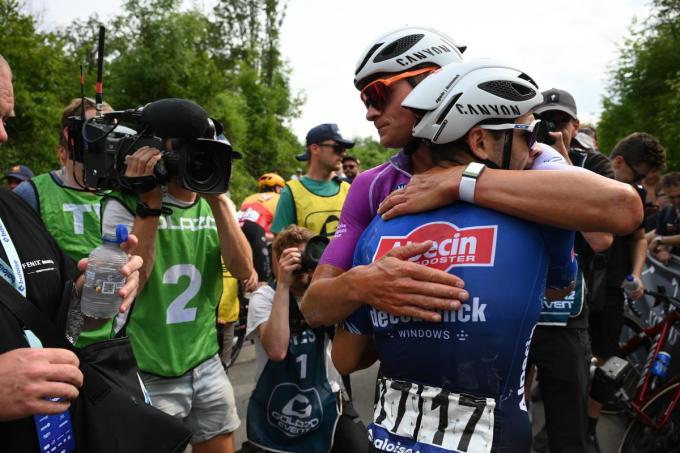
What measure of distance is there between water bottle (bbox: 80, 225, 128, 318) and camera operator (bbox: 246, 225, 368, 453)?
1.27 metres

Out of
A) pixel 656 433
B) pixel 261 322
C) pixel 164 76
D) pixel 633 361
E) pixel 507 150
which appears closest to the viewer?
pixel 507 150

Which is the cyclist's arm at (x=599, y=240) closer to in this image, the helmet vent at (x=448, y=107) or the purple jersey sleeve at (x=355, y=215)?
the purple jersey sleeve at (x=355, y=215)

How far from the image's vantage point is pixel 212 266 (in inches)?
123

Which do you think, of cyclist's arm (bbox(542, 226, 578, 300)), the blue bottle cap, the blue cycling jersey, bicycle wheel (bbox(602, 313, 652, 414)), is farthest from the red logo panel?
bicycle wheel (bbox(602, 313, 652, 414))

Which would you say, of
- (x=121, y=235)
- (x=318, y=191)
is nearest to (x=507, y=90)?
(x=121, y=235)

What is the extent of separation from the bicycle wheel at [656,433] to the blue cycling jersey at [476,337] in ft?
9.41

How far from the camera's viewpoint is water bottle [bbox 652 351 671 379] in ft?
13.2

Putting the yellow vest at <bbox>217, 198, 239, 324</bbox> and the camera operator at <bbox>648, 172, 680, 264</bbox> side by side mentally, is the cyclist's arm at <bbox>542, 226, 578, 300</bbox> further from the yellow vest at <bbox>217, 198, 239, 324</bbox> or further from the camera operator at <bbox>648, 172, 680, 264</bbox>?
the camera operator at <bbox>648, 172, 680, 264</bbox>

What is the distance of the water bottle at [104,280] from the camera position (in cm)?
181

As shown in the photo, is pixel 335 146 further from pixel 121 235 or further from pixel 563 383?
pixel 121 235

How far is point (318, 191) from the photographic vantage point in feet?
16.8

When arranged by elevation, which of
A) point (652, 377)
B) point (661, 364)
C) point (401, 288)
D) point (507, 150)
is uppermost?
point (507, 150)

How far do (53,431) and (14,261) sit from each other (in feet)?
1.66

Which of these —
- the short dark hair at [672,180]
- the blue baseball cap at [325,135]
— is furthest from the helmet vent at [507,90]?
the short dark hair at [672,180]
